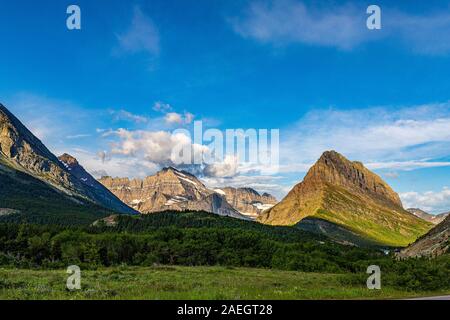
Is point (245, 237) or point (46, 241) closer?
point (46, 241)

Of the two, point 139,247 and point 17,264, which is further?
point 139,247

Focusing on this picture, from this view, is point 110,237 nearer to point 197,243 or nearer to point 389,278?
point 197,243

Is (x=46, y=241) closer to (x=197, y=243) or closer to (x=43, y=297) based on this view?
(x=197, y=243)

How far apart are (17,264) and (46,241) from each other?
2910 centimetres

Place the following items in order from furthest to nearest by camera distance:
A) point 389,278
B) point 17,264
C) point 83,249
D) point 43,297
Result: point 83,249
point 17,264
point 389,278
point 43,297

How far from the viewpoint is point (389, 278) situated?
4688cm

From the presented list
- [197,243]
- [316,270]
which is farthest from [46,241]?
[316,270]
